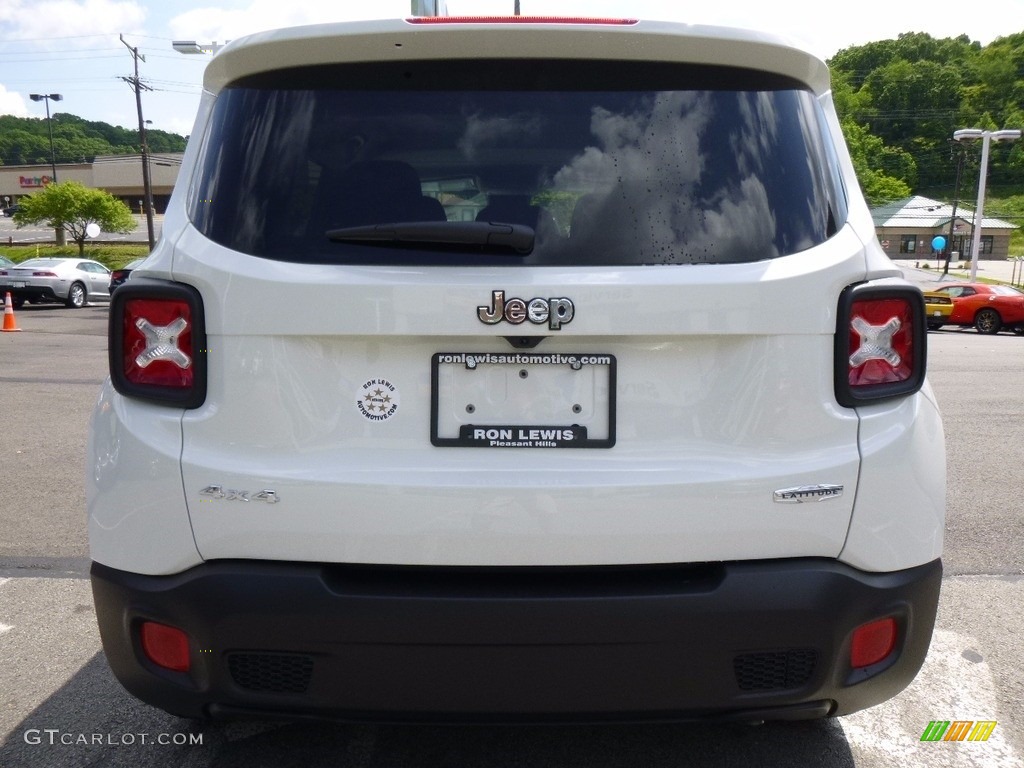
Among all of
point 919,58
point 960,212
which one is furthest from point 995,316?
point 919,58

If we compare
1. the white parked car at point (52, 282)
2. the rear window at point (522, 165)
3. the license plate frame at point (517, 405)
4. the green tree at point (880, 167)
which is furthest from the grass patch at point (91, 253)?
the green tree at point (880, 167)

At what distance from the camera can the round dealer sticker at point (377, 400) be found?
205 centimetres

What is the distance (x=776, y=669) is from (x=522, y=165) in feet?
4.17

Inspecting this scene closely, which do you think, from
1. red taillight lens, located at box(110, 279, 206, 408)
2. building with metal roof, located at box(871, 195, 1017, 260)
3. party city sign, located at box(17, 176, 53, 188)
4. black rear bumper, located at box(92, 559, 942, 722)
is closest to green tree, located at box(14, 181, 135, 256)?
party city sign, located at box(17, 176, 53, 188)

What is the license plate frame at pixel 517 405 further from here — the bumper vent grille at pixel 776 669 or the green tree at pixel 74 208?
the green tree at pixel 74 208

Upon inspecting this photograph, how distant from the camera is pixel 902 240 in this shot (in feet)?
342

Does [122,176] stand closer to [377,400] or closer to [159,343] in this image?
[159,343]

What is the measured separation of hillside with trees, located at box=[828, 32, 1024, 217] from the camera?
11988 centimetres

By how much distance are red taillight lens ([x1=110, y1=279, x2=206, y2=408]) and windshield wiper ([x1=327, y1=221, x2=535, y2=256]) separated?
38 cm

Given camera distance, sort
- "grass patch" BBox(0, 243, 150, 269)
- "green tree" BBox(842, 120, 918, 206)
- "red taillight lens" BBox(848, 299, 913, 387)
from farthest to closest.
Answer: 1. "green tree" BBox(842, 120, 918, 206)
2. "grass patch" BBox(0, 243, 150, 269)
3. "red taillight lens" BBox(848, 299, 913, 387)

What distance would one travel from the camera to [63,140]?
11181 centimetres

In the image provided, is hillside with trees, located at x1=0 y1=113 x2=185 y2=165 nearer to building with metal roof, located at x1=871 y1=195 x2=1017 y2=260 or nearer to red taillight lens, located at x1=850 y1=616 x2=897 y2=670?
building with metal roof, located at x1=871 y1=195 x2=1017 y2=260

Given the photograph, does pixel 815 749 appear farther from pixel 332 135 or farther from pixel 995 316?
pixel 995 316

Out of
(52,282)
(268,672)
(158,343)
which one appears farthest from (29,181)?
(268,672)
